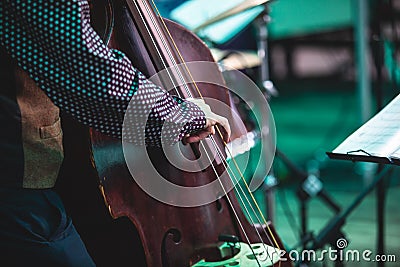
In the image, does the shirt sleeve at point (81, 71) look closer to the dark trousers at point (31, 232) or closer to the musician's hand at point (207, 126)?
the musician's hand at point (207, 126)

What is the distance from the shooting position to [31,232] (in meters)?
1.18

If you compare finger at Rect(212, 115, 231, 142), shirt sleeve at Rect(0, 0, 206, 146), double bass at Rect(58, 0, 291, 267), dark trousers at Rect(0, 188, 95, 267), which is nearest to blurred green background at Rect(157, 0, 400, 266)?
double bass at Rect(58, 0, 291, 267)

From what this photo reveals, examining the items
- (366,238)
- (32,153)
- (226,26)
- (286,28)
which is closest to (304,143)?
(286,28)

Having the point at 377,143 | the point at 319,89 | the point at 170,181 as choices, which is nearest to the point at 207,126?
the point at 170,181

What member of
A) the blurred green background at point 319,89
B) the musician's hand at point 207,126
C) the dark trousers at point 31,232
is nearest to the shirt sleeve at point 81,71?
the musician's hand at point 207,126

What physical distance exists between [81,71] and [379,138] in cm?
65

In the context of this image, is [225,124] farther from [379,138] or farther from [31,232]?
[31,232]

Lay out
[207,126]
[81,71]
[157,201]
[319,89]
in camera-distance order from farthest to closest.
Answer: [319,89]
[157,201]
[207,126]
[81,71]

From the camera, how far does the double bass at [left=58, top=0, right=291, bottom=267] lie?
1.34m

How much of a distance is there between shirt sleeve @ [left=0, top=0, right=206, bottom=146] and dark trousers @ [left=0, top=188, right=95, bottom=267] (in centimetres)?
19

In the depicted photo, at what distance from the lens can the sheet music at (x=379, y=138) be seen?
1.27 meters

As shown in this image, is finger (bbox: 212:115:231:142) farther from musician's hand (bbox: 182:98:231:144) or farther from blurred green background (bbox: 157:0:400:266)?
blurred green background (bbox: 157:0:400:266)

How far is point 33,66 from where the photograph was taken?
113 centimetres

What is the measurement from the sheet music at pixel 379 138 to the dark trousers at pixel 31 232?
60 centimetres
